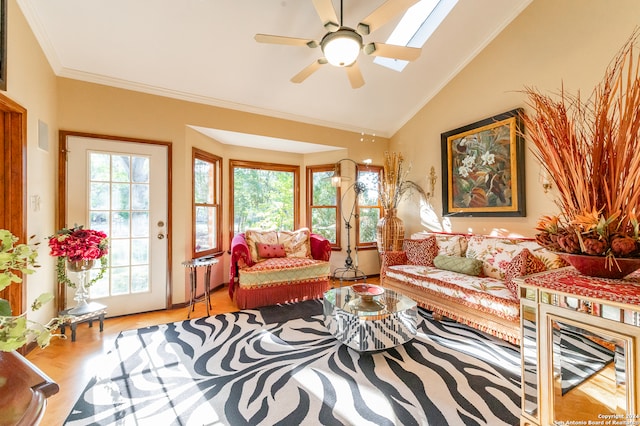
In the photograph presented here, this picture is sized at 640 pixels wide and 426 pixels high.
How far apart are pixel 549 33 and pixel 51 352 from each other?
217 inches

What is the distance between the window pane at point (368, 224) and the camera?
4.60 metres

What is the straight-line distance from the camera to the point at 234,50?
2836 millimetres

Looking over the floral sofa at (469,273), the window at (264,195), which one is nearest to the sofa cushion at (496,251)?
the floral sofa at (469,273)


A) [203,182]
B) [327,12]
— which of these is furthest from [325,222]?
[327,12]

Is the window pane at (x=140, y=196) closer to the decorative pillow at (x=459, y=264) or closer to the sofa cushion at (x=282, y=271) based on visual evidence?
the sofa cushion at (x=282, y=271)

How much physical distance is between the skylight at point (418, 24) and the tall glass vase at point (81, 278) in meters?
3.68

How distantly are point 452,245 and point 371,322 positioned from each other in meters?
1.72

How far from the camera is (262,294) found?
10.6 ft

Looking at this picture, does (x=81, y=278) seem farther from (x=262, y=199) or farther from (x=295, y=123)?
(x=295, y=123)

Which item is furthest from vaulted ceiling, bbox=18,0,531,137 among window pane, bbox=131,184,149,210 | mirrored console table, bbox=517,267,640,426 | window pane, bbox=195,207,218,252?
mirrored console table, bbox=517,267,640,426

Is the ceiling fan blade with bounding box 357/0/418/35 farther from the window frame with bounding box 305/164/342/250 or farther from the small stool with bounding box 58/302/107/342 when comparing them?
the small stool with bounding box 58/302/107/342

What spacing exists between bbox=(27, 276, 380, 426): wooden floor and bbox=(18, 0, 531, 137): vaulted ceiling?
8.36 ft

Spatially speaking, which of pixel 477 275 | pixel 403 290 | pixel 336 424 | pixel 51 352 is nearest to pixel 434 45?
pixel 477 275

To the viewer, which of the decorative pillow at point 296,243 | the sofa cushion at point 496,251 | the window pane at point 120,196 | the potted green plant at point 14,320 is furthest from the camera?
the decorative pillow at point 296,243
